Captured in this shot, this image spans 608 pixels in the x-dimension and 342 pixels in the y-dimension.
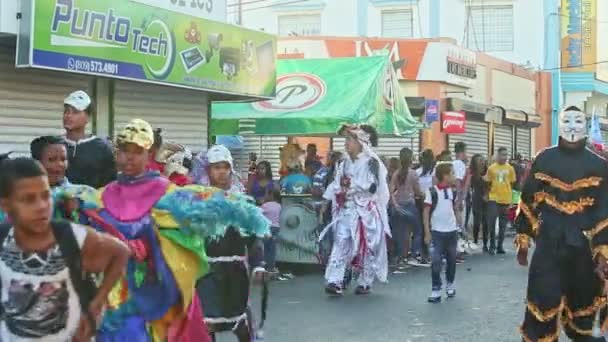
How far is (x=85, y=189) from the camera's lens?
5.70 metres

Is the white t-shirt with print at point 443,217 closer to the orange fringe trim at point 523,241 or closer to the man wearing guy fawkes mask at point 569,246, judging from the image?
the orange fringe trim at point 523,241

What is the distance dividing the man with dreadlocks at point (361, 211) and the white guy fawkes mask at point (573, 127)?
4.95 meters

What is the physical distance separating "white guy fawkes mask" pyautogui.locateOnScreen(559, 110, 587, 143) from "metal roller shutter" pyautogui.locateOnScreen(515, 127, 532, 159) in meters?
29.3

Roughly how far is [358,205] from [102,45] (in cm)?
348

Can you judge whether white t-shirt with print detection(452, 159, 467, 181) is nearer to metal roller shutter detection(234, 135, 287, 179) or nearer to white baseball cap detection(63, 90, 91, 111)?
metal roller shutter detection(234, 135, 287, 179)

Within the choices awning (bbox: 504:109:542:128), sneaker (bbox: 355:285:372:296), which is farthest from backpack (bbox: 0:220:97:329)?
awning (bbox: 504:109:542:128)

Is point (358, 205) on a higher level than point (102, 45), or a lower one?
lower

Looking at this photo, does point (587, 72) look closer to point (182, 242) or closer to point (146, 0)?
point (146, 0)

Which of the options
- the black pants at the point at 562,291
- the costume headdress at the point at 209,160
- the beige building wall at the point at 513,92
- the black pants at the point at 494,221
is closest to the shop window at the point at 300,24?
the beige building wall at the point at 513,92

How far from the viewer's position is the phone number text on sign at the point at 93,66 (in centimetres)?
1185

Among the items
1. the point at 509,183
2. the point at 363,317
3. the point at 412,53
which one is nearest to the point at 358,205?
the point at 363,317

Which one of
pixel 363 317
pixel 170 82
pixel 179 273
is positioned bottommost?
pixel 363 317

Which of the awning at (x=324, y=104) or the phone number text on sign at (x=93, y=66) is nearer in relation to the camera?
the phone number text on sign at (x=93, y=66)

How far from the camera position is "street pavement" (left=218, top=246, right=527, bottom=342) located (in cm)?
945
